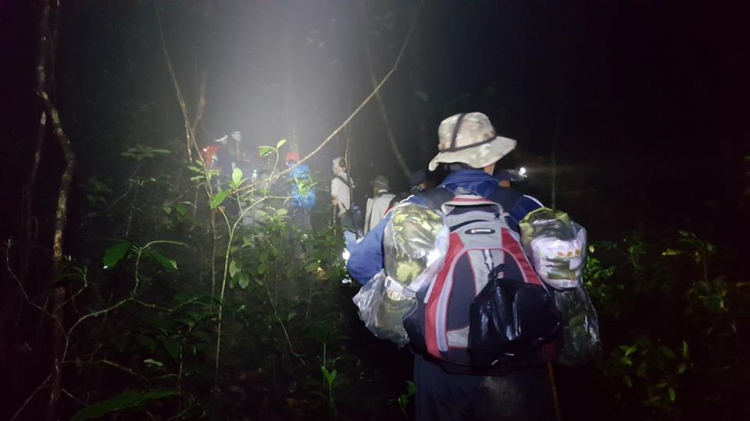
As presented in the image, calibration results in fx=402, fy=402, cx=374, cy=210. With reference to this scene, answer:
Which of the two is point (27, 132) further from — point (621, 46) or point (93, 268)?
point (621, 46)

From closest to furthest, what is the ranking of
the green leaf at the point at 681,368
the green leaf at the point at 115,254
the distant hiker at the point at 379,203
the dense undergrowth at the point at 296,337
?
the green leaf at the point at 115,254
the dense undergrowth at the point at 296,337
the green leaf at the point at 681,368
the distant hiker at the point at 379,203

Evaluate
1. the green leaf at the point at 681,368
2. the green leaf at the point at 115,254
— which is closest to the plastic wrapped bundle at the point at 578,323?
the green leaf at the point at 681,368

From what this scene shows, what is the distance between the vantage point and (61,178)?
284cm

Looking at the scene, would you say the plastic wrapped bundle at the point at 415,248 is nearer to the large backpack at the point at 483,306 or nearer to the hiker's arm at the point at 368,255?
the large backpack at the point at 483,306

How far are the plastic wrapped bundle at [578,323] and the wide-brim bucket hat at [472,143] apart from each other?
764 mm

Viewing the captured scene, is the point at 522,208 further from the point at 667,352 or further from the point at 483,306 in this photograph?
the point at 667,352

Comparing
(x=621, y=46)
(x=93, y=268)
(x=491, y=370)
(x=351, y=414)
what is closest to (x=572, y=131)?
(x=621, y=46)

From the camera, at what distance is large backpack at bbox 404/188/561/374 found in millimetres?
1734

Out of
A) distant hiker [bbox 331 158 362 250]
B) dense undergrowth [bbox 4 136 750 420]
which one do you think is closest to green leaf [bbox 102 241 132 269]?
dense undergrowth [bbox 4 136 750 420]

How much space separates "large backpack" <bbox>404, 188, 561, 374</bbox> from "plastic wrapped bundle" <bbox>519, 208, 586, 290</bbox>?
7 cm

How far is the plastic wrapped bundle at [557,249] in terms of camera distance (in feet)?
5.83

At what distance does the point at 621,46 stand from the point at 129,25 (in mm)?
10855

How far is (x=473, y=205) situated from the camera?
199 cm

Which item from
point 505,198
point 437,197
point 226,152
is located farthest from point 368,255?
point 226,152
